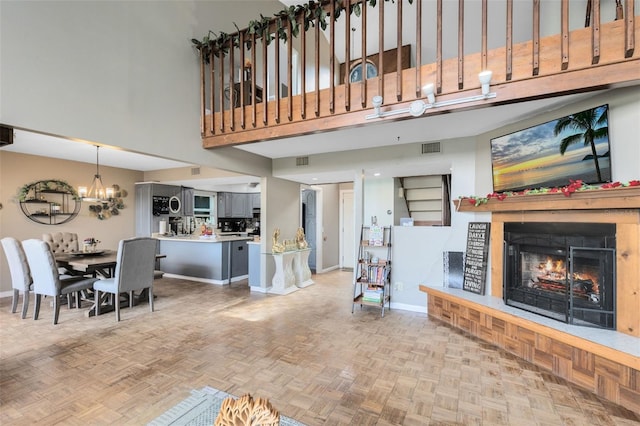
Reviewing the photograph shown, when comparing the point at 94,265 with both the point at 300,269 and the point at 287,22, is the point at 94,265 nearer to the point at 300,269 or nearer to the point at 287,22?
the point at 300,269

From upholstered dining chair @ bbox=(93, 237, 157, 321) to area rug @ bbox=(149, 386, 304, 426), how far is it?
9.39 feet

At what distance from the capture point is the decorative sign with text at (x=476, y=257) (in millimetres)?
3576

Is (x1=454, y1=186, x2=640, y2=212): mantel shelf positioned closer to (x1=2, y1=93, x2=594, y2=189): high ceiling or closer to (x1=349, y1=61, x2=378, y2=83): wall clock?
(x1=2, y1=93, x2=594, y2=189): high ceiling

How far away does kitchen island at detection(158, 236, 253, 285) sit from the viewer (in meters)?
5.92

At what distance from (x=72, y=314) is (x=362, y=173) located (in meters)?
4.61

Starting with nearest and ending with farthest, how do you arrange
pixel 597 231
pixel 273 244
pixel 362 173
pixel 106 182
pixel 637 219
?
pixel 637 219 → pixel 597 231 → pixel 362 173 → pixel 273 244 → pixel 106 182

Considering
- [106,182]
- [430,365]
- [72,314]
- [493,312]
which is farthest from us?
[106,182]

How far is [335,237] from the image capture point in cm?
764

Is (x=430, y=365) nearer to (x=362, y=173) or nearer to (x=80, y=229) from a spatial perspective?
(x=362, y=173)

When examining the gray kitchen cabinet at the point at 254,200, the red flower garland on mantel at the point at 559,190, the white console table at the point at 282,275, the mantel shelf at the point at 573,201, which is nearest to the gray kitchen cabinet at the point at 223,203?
the gray kitchen cabinet at the point at 254,200

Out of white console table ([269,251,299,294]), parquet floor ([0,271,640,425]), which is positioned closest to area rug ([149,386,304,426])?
parquet floor ([0,271,640,425])

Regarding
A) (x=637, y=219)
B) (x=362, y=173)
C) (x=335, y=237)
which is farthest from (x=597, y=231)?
(x=335, y=237)

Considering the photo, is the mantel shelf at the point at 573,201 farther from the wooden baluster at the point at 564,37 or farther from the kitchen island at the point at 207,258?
the kitchen island at the point at 207,258

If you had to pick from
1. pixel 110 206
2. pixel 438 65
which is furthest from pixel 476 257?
pixel 110 206
